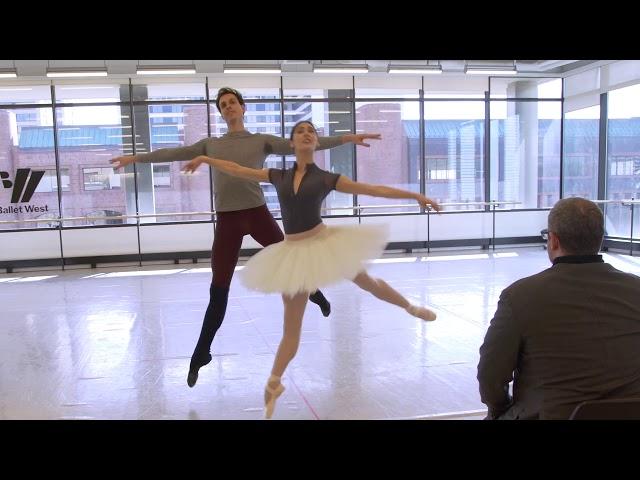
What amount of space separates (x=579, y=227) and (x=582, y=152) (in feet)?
35.7

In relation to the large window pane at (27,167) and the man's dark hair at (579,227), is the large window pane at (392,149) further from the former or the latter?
the man's dark hair at (579,227)

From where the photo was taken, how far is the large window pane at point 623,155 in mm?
9867

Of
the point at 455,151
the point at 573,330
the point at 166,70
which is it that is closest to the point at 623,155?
the point at 455,151

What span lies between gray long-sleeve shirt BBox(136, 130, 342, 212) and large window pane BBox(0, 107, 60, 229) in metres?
8.26

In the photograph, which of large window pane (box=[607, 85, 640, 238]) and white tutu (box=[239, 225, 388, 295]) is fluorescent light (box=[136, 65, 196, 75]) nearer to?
white tutu (box=[239, 225, 388, 295])

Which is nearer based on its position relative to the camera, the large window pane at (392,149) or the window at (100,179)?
the window at (100,179)

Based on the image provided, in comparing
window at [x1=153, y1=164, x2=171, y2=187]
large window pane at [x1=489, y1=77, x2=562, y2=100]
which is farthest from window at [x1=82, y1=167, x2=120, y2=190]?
large window pane at [x1=489, y1=77, x2=562, y2=100]

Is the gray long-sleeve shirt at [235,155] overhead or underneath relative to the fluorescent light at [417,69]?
underneath

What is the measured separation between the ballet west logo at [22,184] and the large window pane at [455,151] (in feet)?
24.0

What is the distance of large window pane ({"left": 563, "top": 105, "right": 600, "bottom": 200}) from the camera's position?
10.9 m

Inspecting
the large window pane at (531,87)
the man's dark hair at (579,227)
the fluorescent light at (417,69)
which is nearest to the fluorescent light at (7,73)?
the fluorescent light at (417,69)
